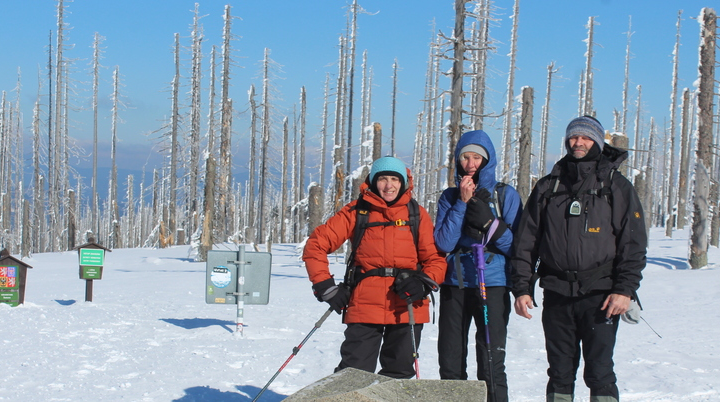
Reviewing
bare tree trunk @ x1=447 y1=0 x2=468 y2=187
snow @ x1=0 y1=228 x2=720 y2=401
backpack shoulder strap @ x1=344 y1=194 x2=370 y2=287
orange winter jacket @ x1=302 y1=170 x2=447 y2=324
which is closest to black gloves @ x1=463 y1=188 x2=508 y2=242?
orange winter jacket @ x1=302 y1=170 x2=447 y2=324

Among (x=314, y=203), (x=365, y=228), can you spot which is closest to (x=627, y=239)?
(x=365, y=228)

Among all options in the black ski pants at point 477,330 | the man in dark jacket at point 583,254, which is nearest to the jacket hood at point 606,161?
the man in dark jacket at point 583,254

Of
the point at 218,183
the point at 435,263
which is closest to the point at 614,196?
the point at 435,263

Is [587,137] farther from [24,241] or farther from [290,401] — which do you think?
[24,241]

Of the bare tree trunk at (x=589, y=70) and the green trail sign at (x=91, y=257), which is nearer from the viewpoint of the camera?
the green trail sign at (x=91, y=257)

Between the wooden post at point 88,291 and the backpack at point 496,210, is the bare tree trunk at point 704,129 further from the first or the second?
Result: the wooden post at point 88,291

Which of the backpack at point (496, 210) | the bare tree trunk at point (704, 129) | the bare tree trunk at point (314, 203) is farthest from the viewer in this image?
the bare tree trunk at point (314, 203)

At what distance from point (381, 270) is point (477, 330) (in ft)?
2.49

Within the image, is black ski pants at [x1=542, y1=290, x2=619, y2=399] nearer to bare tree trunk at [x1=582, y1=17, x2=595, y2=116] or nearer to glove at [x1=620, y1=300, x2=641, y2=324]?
glove at [x1=620, y1=300, x2=641, y2=324]

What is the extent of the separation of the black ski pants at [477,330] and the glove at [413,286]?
275 millimetres

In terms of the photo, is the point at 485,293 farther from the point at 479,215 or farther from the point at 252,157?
the point at 252,157

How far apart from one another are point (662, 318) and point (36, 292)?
38.5 ft

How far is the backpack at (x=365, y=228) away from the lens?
3764 mm

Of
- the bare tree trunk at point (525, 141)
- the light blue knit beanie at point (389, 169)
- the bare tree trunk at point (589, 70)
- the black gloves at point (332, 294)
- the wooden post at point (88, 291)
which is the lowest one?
the wooden post at point (88, 291)
